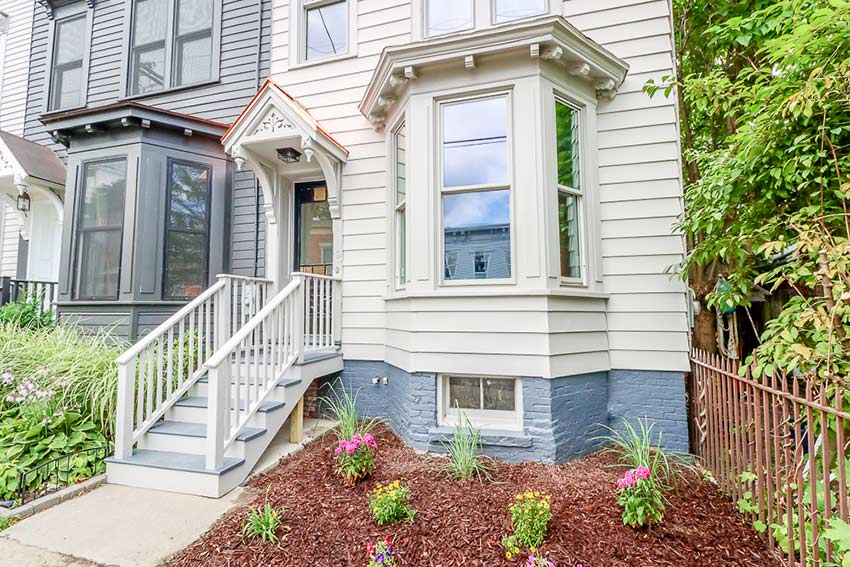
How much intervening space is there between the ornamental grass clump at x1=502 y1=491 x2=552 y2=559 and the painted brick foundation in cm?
114

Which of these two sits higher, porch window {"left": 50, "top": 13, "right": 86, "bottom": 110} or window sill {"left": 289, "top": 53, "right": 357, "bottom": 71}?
porch window {"left": 50, "top": 13, "right": 86, "bottom": 110}

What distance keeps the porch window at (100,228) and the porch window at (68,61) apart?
3.14 metres

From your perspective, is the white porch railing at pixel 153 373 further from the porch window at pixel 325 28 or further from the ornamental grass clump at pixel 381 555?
the porch window at pixel 325 28

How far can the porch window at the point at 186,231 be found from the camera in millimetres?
5734

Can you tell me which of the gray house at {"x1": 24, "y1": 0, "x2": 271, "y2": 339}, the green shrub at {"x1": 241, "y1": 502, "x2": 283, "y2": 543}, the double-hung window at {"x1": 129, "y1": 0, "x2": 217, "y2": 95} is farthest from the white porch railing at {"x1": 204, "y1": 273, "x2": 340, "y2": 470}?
the double-hung window at {"x1": 129, "y1": 0, "x2": 217, "y2": 95}

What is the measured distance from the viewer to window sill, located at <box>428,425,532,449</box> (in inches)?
151

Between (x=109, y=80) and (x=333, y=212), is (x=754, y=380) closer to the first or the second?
(x=333, y=212)

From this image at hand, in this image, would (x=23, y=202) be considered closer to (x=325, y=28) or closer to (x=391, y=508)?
(x=325, y=28)

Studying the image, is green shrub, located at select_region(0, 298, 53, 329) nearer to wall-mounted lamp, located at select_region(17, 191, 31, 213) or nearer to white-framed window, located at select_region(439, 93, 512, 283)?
wall-mounted lamp, located at select_region(17, 191, 31, 213)

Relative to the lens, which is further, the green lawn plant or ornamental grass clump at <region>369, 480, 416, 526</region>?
the green lawn plant

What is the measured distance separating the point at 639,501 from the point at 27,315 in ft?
26.1

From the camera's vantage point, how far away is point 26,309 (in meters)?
6.07

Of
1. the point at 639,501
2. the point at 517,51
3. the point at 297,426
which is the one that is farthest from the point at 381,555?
the point at 517,51

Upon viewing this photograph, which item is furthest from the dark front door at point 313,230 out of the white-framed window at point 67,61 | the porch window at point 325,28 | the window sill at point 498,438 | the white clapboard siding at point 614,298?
the white-framed window at point 67,61
